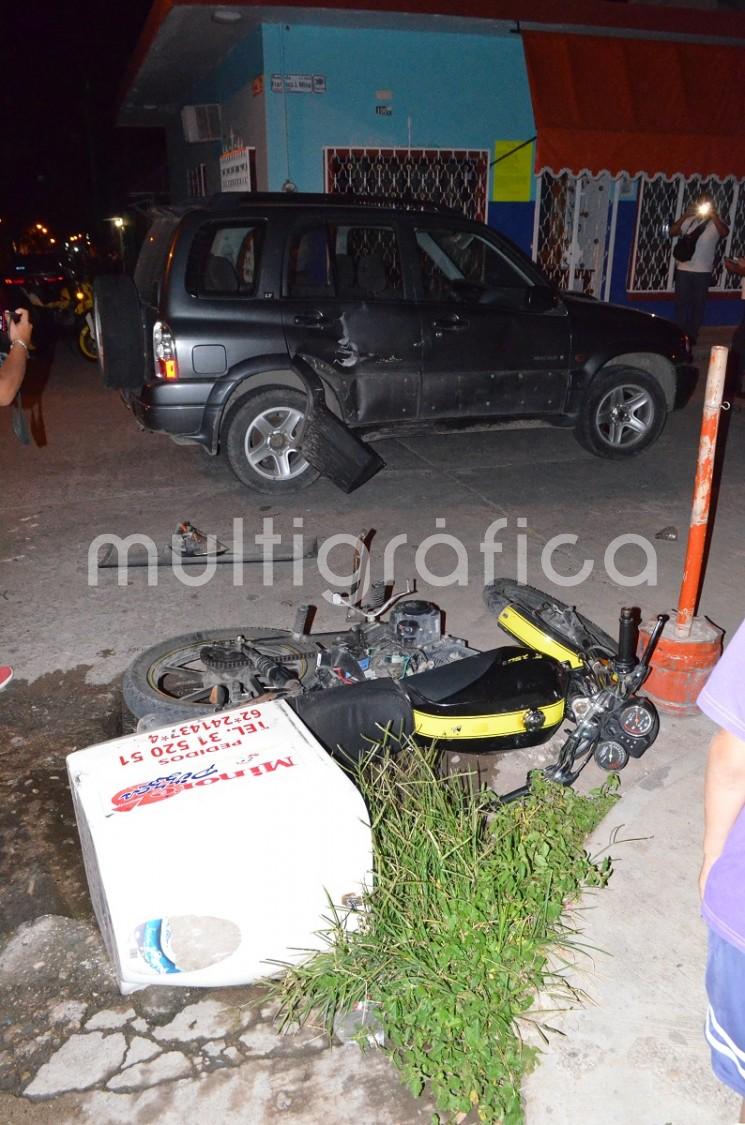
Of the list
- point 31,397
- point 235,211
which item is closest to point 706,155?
point 235,211

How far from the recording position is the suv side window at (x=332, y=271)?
6.75 metres

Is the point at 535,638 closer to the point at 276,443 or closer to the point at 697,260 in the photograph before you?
the point at 276,443

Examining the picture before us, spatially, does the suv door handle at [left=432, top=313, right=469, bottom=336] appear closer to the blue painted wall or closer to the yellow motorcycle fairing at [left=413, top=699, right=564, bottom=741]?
the yellow motorcycle fairing at [left=413, top=699, right=564, bottom=741]

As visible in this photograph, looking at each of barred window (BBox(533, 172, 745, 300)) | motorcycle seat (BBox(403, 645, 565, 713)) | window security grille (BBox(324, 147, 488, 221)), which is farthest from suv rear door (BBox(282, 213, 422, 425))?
barred window (BBox(533, 172, 745, 300))

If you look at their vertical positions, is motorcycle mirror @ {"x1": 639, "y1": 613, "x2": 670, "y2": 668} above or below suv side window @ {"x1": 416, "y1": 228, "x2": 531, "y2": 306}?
below

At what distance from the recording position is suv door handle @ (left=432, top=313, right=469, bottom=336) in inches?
273

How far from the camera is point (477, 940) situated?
8.14ft

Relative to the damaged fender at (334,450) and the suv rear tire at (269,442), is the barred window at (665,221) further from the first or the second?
the damaged fender at (334,450)

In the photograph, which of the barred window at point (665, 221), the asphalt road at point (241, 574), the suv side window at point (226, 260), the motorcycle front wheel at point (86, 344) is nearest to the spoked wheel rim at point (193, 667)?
the asphalt road at point (241, 574)

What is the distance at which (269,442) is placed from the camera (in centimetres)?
673

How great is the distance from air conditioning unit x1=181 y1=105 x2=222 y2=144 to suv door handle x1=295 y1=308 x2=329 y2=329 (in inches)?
388

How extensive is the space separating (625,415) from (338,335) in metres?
2.75

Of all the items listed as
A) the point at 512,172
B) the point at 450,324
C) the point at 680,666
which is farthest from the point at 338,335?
the point at 512,172

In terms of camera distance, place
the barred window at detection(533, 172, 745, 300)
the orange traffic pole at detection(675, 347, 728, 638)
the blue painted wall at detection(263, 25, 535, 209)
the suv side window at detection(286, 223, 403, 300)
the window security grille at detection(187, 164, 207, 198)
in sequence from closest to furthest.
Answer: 1. the orange traffic pole at detection(675, 347, 728, 638)
2. the suv side window at detection(286, 223, 403, 300)
3. the blue painted wall at detection(263, 25, 535, 209)
4. the barred window at detection(533, 172, 745, 300)
5. the window security grille at detection(187, 164, 207, 198)
